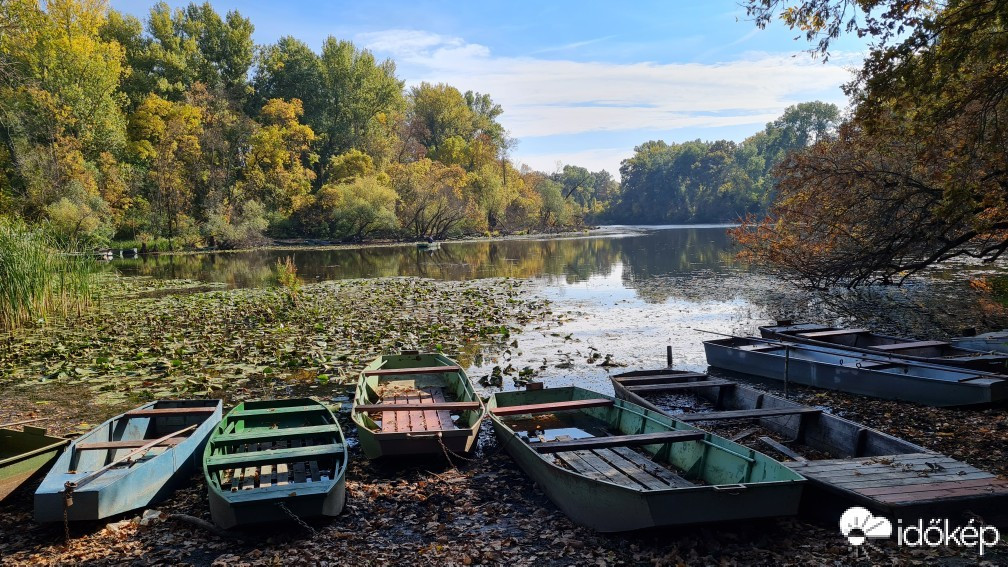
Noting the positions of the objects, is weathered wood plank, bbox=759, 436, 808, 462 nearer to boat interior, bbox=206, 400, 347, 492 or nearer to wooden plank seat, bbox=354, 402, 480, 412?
wooden plank seat, bbox=354, 402, 480, 412

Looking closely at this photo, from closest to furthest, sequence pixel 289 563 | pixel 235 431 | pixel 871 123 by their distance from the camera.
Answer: pixel 289 563, pixel 235 431, pixel 871 123

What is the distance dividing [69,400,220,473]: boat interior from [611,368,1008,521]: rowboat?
609 cm

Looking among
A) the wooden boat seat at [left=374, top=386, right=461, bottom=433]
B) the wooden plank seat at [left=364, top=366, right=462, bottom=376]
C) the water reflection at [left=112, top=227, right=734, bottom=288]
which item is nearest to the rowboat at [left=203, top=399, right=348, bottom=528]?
the wooden boat seat at [left=374, top=386, right=461, bottom=433]

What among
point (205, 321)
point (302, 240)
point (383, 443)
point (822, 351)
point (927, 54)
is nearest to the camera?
point (383, 443)

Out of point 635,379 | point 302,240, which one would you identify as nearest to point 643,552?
point 635,379

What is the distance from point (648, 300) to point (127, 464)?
1775 centimetres

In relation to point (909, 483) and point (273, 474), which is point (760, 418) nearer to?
point (909, 483)

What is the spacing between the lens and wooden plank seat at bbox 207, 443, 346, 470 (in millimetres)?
6769

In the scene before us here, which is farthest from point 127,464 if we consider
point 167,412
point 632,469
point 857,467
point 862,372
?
point 862,372

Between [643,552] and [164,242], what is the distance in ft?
184

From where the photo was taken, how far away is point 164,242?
5303cm

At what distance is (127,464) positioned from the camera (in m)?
7.14

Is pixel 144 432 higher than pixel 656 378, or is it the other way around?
pixel 656 378

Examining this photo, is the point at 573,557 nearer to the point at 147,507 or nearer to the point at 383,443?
the point at 383,443
